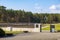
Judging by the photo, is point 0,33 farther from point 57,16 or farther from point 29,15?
point 57,16

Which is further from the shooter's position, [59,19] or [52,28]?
[59,19]

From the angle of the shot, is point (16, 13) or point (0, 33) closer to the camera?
point (0, 33)

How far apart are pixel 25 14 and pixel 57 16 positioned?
20.9m

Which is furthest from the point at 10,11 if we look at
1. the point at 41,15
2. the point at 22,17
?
the point at 41,15

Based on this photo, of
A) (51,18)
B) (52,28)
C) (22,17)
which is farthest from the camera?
(51,18)

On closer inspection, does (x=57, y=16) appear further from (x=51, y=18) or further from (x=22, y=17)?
(x=22, y=17)

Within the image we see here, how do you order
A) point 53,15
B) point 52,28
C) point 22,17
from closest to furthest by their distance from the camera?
point 52,28 → point 22,17 → point 53,15

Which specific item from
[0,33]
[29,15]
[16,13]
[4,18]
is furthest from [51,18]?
[0,33]

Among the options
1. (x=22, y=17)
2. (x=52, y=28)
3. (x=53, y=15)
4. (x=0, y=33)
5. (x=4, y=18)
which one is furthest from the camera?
(x=53, y=15)

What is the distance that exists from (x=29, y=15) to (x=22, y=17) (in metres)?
5.39

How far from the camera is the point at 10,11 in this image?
348 feet

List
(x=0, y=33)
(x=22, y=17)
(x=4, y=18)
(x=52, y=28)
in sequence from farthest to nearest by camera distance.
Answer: (x=22, y=17), (x=4, y=18), (x=52, y=28), (x=0, y=33)

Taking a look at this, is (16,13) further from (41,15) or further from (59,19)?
(59,19)

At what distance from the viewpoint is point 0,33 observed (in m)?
21.8
